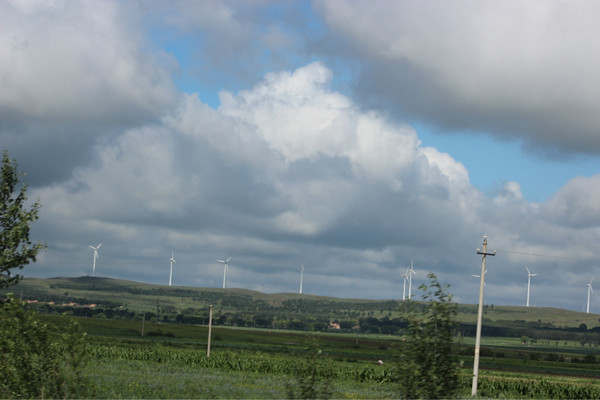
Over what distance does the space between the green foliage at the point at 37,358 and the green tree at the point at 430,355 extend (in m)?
12.1

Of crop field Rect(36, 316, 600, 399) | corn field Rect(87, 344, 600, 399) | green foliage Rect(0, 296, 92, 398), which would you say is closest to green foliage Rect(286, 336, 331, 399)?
crop field Rect(36, 316, 600, 399)

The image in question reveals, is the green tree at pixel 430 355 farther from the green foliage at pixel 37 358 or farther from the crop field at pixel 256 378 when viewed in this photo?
the green foliage at pixel 37 358

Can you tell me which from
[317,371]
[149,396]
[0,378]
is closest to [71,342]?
[0,378]

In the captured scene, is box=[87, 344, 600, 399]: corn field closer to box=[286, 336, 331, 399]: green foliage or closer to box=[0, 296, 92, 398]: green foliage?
box=[0, 296, 92, 398]: green foliage

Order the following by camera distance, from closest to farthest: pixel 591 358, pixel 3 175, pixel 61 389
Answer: pixel 61 389 < pixel 3 175 < pixel 591 358

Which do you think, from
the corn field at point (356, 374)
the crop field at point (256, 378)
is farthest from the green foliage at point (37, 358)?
the corn field at point (356, 374)

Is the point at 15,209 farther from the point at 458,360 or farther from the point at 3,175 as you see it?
the point at 458,360

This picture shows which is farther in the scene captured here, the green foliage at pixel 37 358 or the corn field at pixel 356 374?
the corn field at pixel 356 374

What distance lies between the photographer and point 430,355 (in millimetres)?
21094

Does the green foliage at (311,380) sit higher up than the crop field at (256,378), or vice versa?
the green foliage at (311,380)

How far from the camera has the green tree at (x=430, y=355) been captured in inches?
824

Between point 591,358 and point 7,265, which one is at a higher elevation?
point 7,265

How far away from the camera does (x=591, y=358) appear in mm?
188750

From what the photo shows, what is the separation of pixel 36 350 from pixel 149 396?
16.9 m
